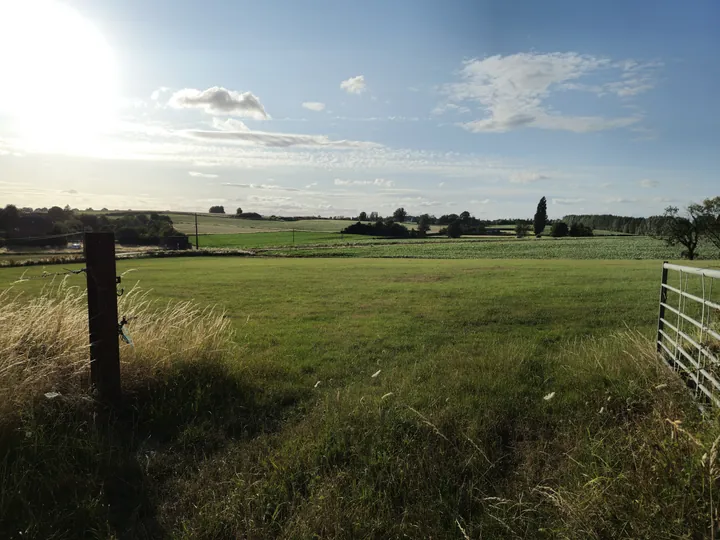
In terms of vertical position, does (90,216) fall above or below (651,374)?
above

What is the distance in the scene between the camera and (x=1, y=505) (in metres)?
3.64

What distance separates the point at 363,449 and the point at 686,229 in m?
77.1

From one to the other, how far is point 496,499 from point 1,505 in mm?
4087

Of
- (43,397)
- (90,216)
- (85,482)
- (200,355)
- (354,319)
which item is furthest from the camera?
(90,216)

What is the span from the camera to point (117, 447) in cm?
463

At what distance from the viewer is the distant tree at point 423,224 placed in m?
111

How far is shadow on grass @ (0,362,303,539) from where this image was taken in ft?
12.1

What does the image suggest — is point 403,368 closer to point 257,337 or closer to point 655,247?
point 257,337

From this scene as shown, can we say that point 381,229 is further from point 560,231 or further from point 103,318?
point 103,318

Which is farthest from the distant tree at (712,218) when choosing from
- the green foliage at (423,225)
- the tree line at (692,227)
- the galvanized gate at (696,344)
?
the galvanized gate at (696,344)

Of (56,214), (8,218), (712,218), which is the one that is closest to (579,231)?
(712,218)

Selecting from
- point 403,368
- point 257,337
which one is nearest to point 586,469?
point 403,368

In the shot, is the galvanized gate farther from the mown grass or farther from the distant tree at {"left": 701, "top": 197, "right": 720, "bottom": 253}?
the distant tree at {"left": 701, "top": 197, "right": 720, "bottom": 253}

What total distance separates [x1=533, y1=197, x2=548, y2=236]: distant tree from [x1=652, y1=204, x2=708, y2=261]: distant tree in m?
57.4
